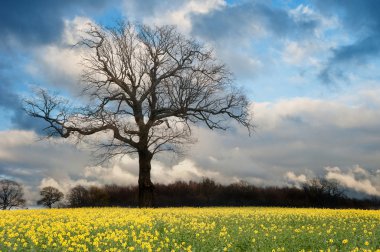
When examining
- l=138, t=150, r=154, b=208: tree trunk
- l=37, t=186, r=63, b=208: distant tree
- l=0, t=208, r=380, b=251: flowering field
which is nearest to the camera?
l=0, t=208, r=380, b=251: flowering field

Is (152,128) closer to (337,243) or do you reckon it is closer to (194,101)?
(194,101)

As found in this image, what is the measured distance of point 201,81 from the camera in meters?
35.1

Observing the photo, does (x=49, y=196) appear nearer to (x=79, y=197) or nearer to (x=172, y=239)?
(x=79, y=197)

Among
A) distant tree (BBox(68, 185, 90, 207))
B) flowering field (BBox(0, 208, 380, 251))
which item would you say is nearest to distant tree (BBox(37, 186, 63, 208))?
distant tree (BBox(68, 185, 90, 207))

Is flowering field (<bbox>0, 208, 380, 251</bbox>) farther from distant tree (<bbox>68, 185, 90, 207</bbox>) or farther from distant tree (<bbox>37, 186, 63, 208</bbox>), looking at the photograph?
distant tree (<bbox>37, 186, 63, 208</bbox>)

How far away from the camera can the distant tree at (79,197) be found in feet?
126

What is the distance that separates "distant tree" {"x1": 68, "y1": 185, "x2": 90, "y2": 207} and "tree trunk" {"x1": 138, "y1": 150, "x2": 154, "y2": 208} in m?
6.20

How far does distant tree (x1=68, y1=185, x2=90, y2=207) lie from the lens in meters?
38.4

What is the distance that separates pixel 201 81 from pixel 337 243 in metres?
22.2

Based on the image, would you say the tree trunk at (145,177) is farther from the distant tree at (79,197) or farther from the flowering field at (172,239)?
the flowering field at (172,239)

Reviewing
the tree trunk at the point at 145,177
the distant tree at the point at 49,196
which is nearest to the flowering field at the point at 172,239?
the tree trunk at the point at 145,177

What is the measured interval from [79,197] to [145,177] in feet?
25.0

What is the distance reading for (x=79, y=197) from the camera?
39.0 metres

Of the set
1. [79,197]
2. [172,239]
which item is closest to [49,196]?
[79,197]
